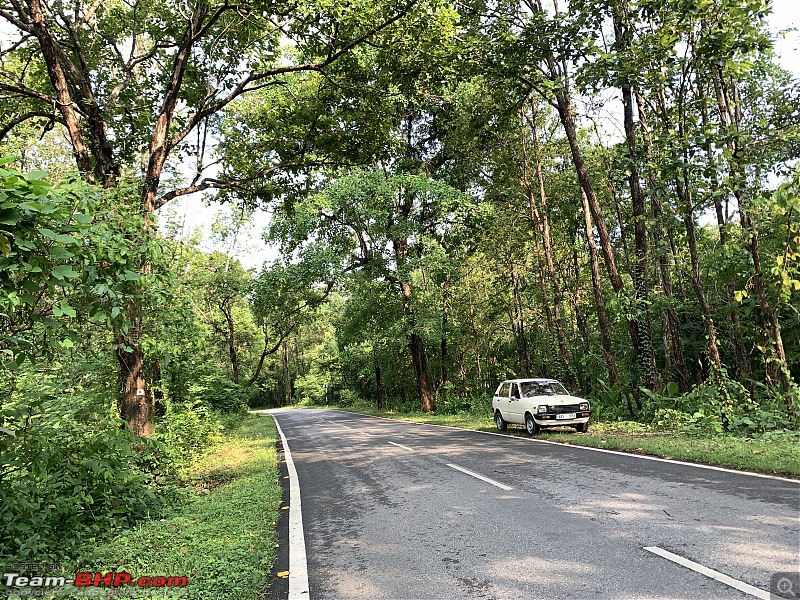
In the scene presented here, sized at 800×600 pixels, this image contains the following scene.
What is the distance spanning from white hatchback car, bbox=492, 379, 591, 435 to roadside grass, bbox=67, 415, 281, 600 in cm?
782

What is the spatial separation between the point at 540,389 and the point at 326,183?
14849mm

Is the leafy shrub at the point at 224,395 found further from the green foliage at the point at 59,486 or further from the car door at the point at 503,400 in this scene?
the green foliage at the point at 59,486

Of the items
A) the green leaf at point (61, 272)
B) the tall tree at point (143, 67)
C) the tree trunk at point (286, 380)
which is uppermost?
the tall tree at point (143, 67)

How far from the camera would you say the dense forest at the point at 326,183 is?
19.6ft

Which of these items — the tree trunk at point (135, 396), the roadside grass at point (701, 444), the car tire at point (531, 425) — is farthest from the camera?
the car tire at point (531, 425)

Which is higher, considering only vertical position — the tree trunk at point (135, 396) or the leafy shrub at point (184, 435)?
the tree trunk at point (135, 396)

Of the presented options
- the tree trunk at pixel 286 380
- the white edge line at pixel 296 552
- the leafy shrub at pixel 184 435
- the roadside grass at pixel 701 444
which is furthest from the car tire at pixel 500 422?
the tree trunk at pixel 286 380

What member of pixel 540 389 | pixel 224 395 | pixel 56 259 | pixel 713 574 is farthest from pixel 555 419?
pixel 224 395

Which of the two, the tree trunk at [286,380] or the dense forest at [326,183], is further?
the tree trunk at [286,380]

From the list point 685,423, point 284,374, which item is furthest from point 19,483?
point 284,374

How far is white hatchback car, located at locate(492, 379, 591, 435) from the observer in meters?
13.8

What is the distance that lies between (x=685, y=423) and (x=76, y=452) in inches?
516

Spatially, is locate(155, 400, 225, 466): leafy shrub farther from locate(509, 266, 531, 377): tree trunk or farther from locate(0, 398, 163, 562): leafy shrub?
locate(509, 266, 531, 377): tree trunk

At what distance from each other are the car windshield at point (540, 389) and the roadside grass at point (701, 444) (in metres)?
1.16
